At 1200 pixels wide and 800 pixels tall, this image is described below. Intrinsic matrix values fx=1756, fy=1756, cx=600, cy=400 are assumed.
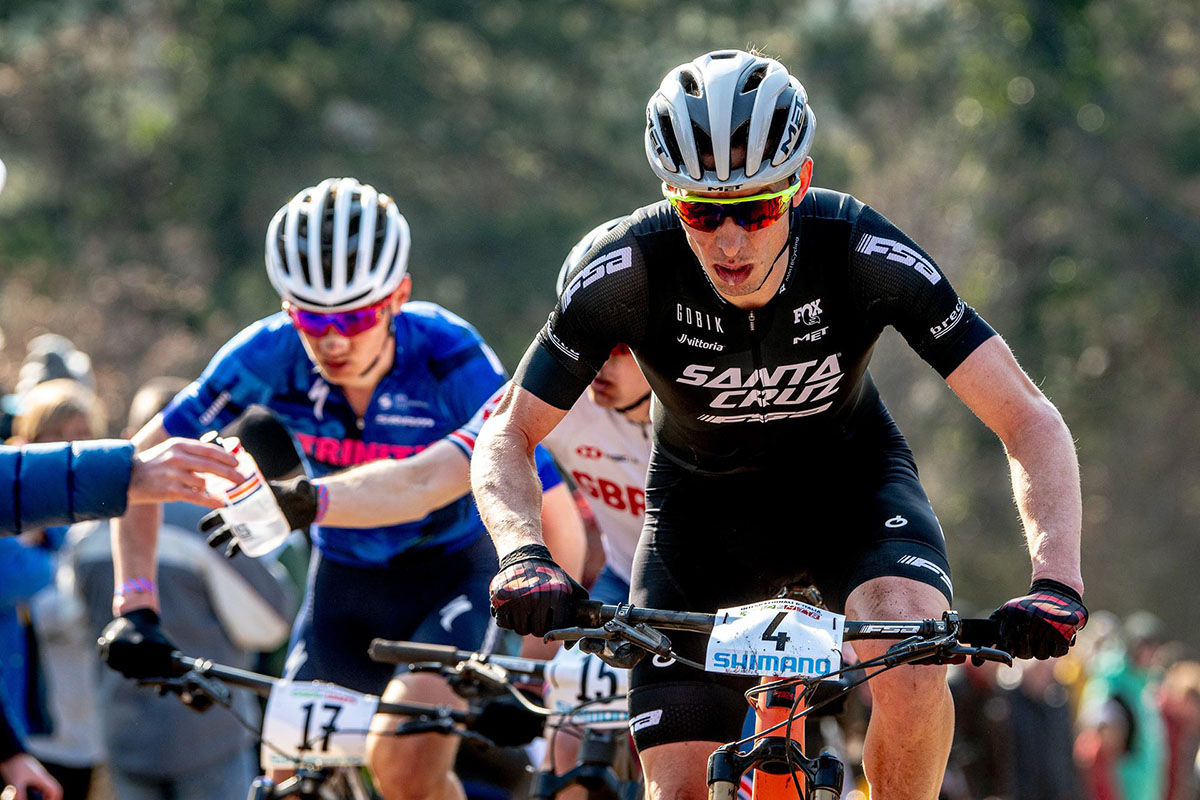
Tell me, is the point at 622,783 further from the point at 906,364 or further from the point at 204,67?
the point at 906,364

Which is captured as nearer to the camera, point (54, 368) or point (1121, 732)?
point (54, 368)

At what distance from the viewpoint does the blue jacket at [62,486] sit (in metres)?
4.45

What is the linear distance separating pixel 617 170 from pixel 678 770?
75.1ft

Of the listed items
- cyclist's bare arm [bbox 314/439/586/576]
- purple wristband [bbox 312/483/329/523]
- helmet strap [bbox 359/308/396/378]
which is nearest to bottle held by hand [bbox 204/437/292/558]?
purple wristband [bbox 312/483/329/523]

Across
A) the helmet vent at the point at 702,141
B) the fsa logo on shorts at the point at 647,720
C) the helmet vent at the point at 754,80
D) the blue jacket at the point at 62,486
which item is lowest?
the fsa logo on shorts at the point at 647,720

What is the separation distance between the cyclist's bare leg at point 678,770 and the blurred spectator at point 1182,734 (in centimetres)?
1192

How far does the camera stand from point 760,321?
462 cm

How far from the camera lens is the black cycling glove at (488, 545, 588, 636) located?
397 centimetres

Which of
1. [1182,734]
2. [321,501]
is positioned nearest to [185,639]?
[321,501]

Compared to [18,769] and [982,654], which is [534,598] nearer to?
[982,654]

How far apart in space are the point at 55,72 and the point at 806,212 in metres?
24.4

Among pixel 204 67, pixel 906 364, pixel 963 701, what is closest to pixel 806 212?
pixel 963 701

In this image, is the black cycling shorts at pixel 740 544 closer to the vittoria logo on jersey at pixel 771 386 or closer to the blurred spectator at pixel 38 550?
the vittoria logo on jersey at pixel 771 386

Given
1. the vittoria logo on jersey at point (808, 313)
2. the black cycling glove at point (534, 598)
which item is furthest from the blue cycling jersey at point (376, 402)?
the black cycling glove at point (534, 598)
